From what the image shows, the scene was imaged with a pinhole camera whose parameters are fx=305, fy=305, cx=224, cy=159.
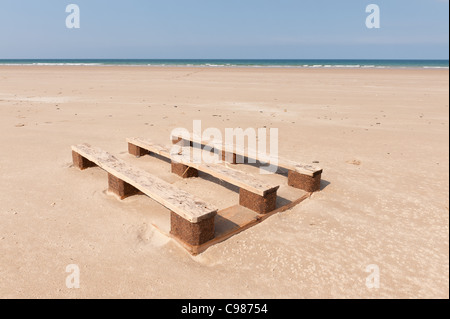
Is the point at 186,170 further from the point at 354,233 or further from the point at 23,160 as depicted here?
the point at 23,160

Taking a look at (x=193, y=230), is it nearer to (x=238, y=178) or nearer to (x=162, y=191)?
(x=162, y=191)

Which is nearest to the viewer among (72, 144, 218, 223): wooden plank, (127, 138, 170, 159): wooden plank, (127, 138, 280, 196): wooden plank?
(72, 144, 218, 223): wooden plank

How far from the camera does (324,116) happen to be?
9727mm

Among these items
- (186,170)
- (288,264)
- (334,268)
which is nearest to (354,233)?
(334,268)

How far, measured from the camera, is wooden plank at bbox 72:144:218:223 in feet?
8.95

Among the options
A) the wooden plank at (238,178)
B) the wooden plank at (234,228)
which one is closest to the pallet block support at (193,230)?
the wooden plank at (234,228)

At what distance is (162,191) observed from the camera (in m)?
3.10

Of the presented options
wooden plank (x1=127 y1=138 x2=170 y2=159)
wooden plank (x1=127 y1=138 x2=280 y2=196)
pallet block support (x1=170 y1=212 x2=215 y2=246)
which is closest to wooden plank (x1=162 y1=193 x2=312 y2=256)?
pallet block support (x1=170 y1=212 x2=215 y2=246)

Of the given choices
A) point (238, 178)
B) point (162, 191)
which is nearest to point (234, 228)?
point (238, 178)

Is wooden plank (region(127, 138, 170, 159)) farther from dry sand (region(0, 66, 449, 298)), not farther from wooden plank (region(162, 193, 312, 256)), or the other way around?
wooden plank (region(162, 193, 312, 256))

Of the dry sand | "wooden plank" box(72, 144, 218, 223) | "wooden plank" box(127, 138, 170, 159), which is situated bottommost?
the dry sand

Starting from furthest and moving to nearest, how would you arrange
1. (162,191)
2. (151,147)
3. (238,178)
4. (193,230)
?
(151,147), (238,178), (162,191), (193,230)

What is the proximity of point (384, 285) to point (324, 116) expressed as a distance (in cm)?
786

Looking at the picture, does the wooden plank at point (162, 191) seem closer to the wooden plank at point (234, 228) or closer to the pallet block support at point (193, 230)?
the pallet block support at point (193, 230)
